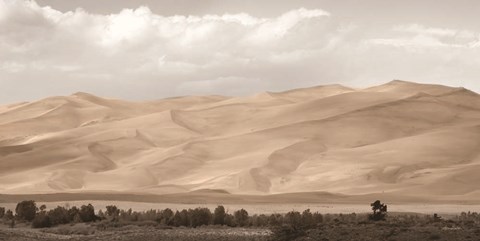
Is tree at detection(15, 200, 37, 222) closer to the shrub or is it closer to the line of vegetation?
the line of vegetation

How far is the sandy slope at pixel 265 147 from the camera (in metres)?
61.8

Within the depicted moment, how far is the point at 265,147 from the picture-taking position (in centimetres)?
7456

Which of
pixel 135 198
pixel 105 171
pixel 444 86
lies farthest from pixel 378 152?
pixel 444 86

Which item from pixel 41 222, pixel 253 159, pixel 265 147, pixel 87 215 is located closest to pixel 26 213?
pixel 41 222

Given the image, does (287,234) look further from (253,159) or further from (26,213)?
(253,159)

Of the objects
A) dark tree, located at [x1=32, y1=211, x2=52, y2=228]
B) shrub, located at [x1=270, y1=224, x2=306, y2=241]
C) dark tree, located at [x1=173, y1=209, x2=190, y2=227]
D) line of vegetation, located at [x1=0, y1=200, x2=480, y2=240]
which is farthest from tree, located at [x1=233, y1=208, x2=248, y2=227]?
shrub, located at [x1=270, y1=224, x2=306, y2=241]

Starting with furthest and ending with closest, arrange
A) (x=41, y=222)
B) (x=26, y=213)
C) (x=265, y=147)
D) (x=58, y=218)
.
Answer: (x=265, y=147), (x=26, y=213), (x=58, y=218), (x=41, y=222)

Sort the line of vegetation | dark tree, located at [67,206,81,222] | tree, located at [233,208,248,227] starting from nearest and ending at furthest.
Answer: the line of vegetation
tree, located at [233,208,248,227]
dark tree, located at [67,206,81,222]

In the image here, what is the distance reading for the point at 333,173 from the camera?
210ft

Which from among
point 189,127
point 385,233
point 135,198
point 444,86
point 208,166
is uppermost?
point 444,86

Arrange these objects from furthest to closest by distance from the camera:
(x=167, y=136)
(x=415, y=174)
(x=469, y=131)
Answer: (x=167, y=136) → (x=469, y=131) → (x=415, y=174)

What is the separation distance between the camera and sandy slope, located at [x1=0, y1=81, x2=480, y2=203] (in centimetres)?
6175

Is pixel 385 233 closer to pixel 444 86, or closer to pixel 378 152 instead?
pixel 378 152

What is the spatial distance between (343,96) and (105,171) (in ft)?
110
